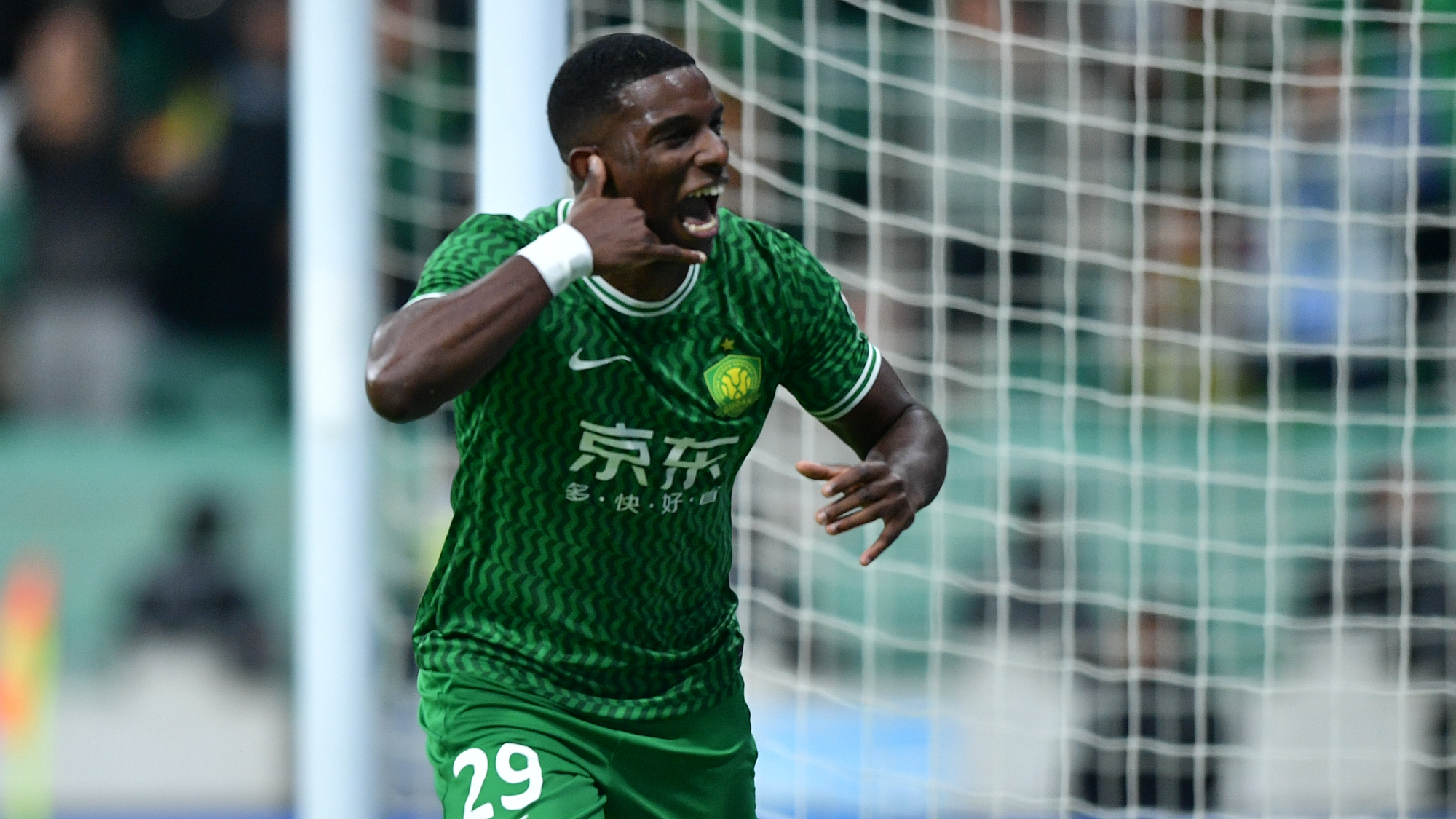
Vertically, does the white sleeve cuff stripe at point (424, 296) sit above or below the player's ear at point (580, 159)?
below

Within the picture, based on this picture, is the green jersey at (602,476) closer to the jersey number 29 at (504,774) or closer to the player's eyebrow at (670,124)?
the jersey number 29 at (504,774)

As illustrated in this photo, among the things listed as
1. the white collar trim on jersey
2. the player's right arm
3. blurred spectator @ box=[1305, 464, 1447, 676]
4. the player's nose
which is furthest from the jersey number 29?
blurred spectator @ box=[1305, 464, 1447, 676]

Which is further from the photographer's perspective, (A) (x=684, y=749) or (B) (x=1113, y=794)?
(B) (x=1113, y=794)

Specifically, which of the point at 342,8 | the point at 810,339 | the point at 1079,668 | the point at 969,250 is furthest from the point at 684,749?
the point at 969,250

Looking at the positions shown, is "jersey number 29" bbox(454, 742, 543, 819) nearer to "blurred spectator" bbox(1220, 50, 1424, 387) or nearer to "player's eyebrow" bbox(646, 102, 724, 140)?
"player's eyebrow" bbox(646, 102, 724, 140)

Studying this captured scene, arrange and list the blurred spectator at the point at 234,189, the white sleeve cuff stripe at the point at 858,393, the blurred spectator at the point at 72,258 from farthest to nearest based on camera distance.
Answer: the blurred spectator at the point at 234,189 < the blurred spectator at the point at 72,258 < the white sleeve cuff stripe at the point at 858,393

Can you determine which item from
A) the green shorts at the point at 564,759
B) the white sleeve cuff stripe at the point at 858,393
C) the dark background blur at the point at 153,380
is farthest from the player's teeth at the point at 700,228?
the dark background blur at the point at 153,380

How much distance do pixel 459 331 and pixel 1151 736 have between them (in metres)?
4.18

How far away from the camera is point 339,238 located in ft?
13.2

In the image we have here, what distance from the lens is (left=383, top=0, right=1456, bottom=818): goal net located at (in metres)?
6.22

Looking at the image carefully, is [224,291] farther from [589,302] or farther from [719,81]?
[589,302]

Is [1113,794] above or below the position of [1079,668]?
below

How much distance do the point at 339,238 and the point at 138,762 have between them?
173 inches

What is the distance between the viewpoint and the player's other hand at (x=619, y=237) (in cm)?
→ 268
